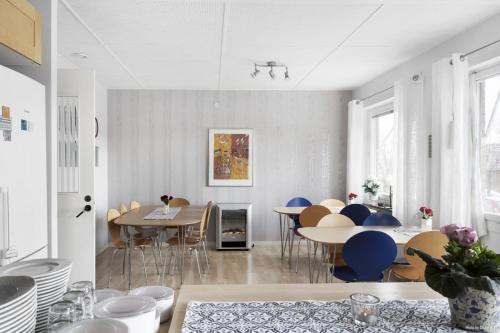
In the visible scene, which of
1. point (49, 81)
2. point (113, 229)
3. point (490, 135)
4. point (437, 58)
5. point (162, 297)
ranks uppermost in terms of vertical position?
point (437, 58)

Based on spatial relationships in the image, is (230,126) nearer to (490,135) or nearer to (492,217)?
(490,135)

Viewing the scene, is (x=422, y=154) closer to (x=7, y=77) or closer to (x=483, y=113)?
(x=483, y=113)

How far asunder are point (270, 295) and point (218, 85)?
4.87 metres

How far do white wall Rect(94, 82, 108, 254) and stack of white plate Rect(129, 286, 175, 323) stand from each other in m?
4.75

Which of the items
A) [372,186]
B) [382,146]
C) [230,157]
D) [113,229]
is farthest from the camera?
[230,157]

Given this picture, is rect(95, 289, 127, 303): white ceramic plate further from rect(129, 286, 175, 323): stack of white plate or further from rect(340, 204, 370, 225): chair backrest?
rect(340, 204, 370, 225): chair backrest

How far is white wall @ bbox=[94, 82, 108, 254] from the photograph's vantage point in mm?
5633

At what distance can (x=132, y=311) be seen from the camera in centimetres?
98

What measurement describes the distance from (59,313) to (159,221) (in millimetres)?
3419

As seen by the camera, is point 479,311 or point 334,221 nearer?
point 479,311

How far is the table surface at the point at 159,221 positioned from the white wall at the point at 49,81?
1521 millimetres

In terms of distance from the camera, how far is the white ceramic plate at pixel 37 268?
109 cm

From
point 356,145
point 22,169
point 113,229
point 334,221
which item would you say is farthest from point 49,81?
point 356,145

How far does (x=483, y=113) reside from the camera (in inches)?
136
